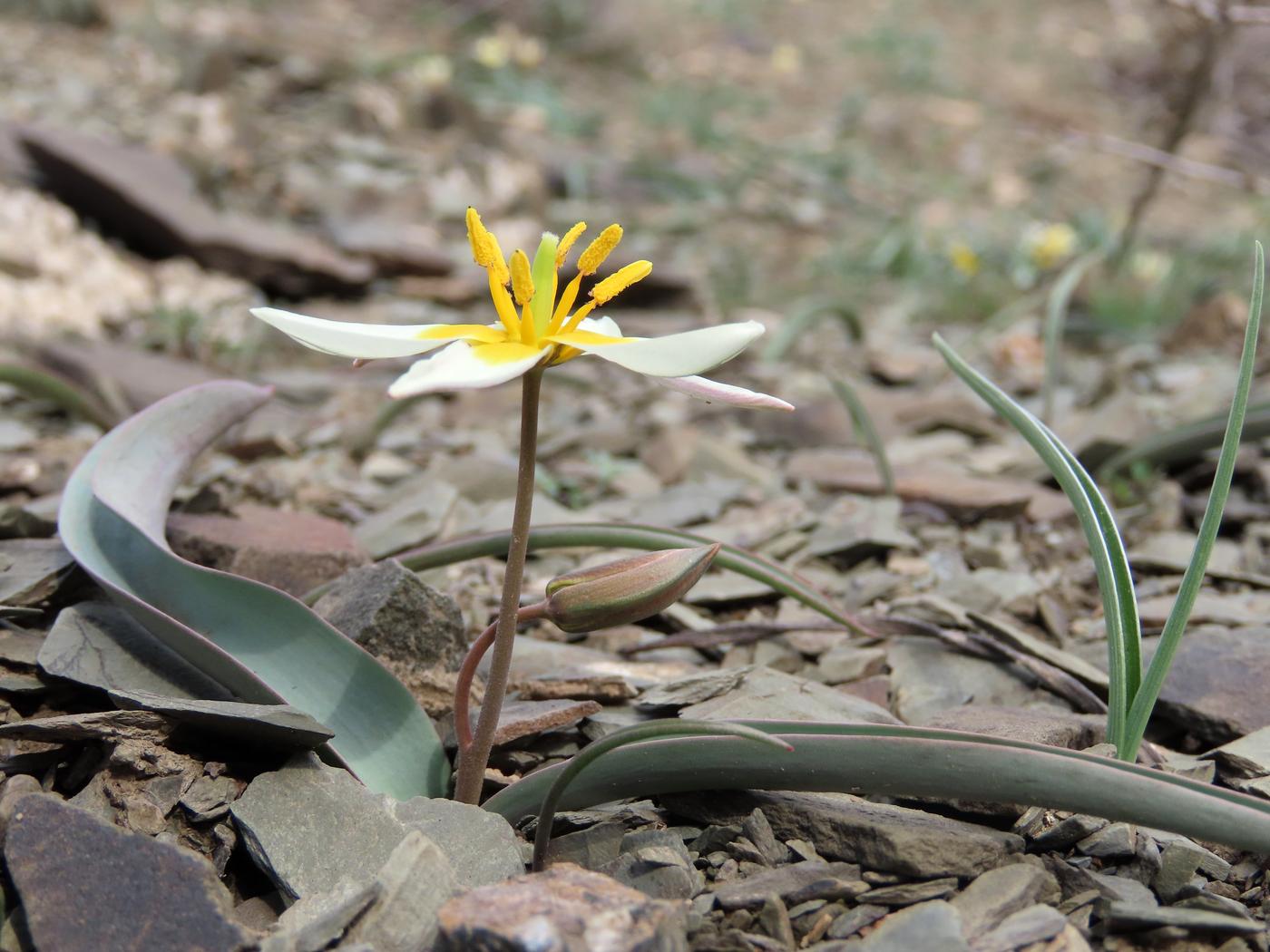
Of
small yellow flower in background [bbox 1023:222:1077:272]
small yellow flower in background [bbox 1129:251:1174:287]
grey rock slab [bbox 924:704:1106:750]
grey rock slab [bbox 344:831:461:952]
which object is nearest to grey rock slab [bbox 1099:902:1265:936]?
grey rock slab [bbox 924:704:1106:750]

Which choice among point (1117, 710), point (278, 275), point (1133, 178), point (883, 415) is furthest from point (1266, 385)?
point (1133, 178)

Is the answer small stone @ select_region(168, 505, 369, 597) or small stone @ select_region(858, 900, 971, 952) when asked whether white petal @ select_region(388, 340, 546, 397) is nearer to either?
small stone @ select_region(858, 900, 971, 952)

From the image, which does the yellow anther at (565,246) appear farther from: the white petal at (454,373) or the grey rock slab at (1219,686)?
the grey rock slab at (1219,686)

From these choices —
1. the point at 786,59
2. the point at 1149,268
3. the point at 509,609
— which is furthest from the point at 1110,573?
the point at 786,59

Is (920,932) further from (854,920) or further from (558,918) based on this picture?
(558,918)

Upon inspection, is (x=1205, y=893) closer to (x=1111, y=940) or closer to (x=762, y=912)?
Result: (x=1111, y=940)

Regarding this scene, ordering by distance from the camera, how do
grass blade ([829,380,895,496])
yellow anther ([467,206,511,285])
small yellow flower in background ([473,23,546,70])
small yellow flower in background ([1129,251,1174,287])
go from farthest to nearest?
1. small yellow flower in background ([473,23,546,70])
2. small yellow flower in background ([1129,251,1174,287])
3. grass blade ([829,380,895,496])
4. yellow anther ([467,206,511,285])
